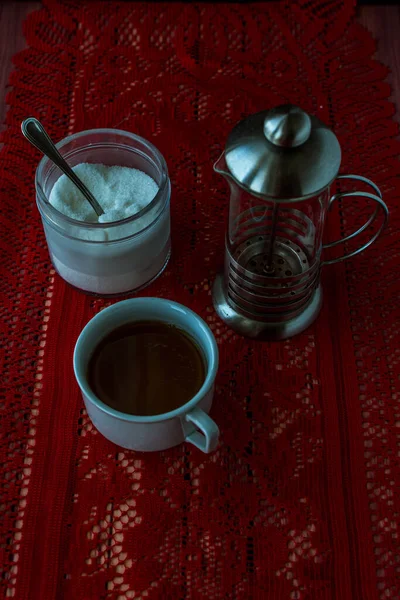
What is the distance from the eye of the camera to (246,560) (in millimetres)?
622

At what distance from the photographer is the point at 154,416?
0.60 meters

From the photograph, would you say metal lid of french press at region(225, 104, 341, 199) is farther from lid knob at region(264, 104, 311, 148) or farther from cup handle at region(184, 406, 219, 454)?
cup handle at region(184, 406, 219, 454)

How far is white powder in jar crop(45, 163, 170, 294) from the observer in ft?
2.31

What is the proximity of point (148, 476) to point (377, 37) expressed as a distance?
63cm

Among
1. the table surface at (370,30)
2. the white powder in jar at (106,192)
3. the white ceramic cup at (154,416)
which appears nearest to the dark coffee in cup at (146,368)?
the white ceramic cup at (154,416)

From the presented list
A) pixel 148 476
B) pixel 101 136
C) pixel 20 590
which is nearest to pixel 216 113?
pixel 101 136

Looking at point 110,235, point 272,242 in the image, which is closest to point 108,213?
point 110,235

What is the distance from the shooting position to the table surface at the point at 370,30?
90 cm

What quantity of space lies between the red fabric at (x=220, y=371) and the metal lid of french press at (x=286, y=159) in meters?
0.19

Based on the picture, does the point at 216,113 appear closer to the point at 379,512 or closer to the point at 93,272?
the point at 93,272

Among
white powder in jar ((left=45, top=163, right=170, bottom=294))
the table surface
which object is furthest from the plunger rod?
the table surface

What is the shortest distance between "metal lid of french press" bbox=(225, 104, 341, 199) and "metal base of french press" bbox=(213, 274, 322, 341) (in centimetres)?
17

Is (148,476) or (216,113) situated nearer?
(148,476)

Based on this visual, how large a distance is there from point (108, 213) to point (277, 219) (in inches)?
6.6
